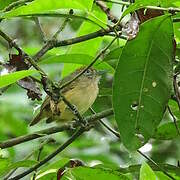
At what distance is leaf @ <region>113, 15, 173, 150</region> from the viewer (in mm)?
2260

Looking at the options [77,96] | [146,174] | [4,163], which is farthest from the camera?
[77,96]

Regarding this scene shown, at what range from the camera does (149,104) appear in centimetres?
235

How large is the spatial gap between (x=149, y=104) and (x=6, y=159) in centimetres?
60

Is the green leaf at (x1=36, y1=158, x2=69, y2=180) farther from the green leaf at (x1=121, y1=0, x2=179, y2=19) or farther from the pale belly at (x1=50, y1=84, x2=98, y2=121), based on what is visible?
the pale belly at (x1=50, y1=84, x2=98, y2=121)

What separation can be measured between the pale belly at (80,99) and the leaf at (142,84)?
1.26 meters

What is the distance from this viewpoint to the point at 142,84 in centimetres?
234

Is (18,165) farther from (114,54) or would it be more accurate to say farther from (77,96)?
(77,96)

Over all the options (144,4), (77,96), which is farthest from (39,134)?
(77,96)

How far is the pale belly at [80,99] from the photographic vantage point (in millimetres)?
3680

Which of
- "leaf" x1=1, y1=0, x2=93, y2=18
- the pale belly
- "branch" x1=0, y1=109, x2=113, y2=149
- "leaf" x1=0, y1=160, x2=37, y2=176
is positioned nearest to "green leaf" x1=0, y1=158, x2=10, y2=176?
"leaf" x1=0, y1=160, x2=37, y2=176

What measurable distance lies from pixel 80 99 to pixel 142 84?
1.89 m

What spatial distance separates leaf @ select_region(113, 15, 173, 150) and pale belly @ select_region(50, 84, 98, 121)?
1258mm

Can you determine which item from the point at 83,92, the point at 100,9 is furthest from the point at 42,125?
the point at 100,9

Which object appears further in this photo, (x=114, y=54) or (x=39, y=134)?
(x=39, y=134)
